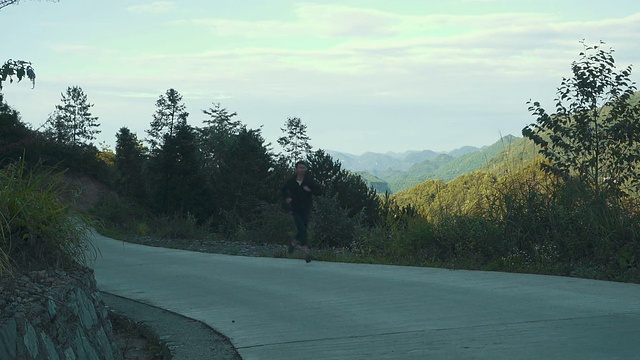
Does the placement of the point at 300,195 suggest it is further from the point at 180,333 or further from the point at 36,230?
the point at 36,230

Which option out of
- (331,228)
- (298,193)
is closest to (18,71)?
(298,193)

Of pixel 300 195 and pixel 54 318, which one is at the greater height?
pixel 300 195

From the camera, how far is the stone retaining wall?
16.0 ft

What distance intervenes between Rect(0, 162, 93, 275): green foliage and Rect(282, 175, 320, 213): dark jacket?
731 centimetres

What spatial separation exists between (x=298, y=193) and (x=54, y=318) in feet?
29.4

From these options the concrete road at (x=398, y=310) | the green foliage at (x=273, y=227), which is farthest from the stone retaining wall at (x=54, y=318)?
the green foliage at (x=273, y=227)

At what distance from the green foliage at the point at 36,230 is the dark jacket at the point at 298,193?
7.31m

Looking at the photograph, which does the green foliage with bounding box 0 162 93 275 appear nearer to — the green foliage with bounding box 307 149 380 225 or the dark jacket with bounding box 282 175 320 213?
the dark jacket with bounding box 282 175 320 213

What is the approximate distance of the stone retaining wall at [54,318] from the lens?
488 cm

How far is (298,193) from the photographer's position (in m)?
14.2

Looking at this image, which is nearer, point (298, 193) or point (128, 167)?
point (298, 193)

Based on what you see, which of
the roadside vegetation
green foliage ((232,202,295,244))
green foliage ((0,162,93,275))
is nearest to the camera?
green foliage ((0,162,93,275))

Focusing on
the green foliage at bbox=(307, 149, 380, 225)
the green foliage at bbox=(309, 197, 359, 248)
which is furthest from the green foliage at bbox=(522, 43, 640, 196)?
the green foliage at bbox=(307, 149, 380, 225)

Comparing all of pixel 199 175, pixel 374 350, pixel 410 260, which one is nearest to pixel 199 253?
pixel 410 260
